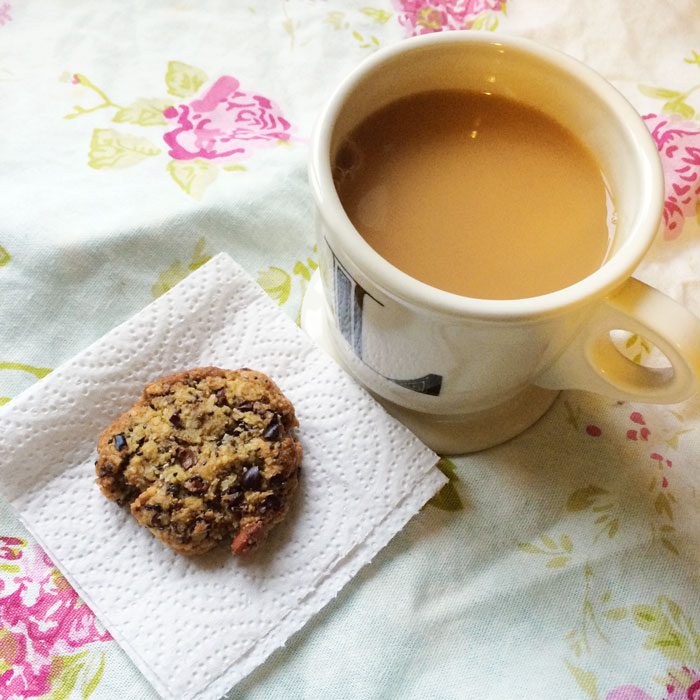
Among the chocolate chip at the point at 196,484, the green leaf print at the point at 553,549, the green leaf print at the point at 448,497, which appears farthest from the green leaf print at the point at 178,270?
the green leaf print at the point at 553,549

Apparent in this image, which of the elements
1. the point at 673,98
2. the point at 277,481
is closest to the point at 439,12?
the point at 673,98

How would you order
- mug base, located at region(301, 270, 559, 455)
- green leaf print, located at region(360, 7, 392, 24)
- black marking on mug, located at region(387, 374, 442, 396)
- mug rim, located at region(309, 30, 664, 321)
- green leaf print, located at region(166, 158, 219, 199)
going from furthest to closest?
green leaf print, located at region(360, 7, 392, 24), green leaf print, located at region(166, 158, 219, 199), mug base, located at region(301, 270, 559, 455), black marking on mug, located at region(387, 374, 442, 396), mug rim, located at region(309, 30, 664, 321)

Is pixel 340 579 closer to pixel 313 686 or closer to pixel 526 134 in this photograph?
pixel 313 686

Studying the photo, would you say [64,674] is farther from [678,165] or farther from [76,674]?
[678,165]

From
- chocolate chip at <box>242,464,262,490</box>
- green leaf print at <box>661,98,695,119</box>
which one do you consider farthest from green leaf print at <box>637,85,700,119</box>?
chocolate chip at <box>242,464,262,490</box>

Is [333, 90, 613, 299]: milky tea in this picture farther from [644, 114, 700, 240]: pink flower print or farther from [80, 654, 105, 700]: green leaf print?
[80, 654, 105, 700]: green leaf print

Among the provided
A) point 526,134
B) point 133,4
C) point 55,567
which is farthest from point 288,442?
point 133,4

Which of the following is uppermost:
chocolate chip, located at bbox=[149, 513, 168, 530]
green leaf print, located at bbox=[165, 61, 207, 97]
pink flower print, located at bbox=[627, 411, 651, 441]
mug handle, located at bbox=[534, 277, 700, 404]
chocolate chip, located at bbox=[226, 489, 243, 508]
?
mug handle, located at bbox=[534, 277, 700, 404]
